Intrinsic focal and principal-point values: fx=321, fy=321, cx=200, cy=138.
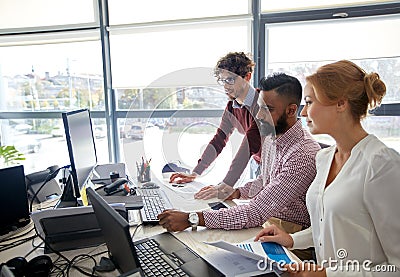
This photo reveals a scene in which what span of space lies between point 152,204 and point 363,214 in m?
0.99

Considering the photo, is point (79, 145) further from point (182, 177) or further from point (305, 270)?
point (305, 270)

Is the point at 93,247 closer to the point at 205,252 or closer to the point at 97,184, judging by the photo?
the point at 205,252

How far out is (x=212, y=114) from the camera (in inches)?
114

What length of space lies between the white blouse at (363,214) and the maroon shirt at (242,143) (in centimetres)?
62

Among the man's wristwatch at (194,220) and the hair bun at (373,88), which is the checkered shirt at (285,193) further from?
the hair bun at (373,88)

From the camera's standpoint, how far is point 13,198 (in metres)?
1.48

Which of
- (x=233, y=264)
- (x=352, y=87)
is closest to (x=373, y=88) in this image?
(x=352, y=87)

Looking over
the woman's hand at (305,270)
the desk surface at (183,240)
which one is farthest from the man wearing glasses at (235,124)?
the woman's hand at (305,270)

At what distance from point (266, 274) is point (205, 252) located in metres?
0.28

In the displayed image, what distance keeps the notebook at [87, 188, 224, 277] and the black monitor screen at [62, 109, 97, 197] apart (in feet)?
1.31

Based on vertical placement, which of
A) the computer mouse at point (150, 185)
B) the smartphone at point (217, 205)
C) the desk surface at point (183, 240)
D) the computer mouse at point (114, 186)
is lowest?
the desk surface at point (183, 240)

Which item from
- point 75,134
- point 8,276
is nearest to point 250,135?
point 75,134

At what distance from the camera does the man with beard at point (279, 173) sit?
1345mm

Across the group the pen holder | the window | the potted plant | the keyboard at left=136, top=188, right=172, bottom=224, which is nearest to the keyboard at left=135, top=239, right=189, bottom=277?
the keyboard at left=136, top=188, right=172, bottom=224
